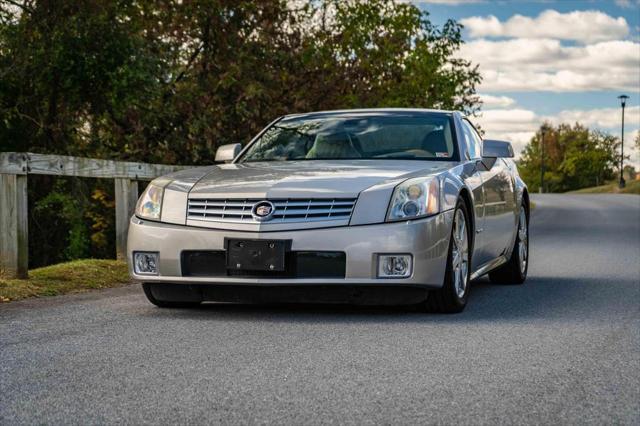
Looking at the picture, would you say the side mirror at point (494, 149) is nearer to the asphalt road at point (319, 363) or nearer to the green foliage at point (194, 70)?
the asphalt road at point (319, 363)

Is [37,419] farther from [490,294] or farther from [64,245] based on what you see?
[64,245]

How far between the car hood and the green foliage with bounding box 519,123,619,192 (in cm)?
10898

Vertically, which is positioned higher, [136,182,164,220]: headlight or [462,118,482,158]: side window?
[462,118,482,158]: side window

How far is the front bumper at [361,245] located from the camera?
6.79 meters

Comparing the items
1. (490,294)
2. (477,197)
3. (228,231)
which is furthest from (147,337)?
(490,294)

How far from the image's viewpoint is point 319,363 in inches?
210

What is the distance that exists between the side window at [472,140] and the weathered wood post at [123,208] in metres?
3.96

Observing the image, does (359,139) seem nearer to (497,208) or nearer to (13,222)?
(497,208)

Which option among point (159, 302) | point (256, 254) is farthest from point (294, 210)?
point (159, 302)

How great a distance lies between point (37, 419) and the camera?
4.02m

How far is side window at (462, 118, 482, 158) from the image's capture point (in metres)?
8.74

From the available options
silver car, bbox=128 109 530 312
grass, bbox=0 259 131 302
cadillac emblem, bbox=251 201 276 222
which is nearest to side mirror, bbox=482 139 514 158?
silver car, bbox=128 109 530 312

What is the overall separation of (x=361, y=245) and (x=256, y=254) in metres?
0.68

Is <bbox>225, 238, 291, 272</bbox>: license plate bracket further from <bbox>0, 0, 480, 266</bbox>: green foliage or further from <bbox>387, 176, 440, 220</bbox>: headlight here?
<bbox>0, 0, 480, 266</bbox>: green foliage
